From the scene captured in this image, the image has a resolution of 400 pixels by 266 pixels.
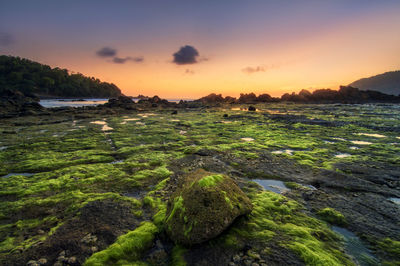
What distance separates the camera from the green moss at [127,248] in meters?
4.37

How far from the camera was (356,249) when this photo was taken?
4.74m

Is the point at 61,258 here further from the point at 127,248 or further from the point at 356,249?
the point at 356,249

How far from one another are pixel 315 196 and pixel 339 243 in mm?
2598

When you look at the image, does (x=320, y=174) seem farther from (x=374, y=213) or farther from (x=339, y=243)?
(x=339, y=243)

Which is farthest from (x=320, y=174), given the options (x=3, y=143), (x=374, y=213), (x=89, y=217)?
(x=3, y=143)

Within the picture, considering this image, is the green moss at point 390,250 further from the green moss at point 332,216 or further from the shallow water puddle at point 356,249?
the green moss at point 332,216

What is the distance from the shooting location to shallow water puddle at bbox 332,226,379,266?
4.39 m

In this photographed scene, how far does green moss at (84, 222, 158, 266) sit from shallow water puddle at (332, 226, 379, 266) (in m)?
5.27

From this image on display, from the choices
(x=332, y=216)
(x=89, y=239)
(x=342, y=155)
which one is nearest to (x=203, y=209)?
(x=89, y=239)

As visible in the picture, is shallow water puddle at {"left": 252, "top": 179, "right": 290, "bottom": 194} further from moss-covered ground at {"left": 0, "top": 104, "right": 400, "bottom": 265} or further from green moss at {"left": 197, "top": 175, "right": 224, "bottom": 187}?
green moss at {"left": 197, "top": 175, "right": 224, "bottom": 187}

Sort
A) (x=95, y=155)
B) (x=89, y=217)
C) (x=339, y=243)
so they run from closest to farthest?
1. (x=339, y=243)
2. (x=89, y=217)
3. (x=95, y=155)

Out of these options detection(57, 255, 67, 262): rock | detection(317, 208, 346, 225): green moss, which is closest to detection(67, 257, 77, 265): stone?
detection(57, 255, 67, 262): rock

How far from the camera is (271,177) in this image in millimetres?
9320

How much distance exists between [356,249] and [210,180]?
13.8ft
